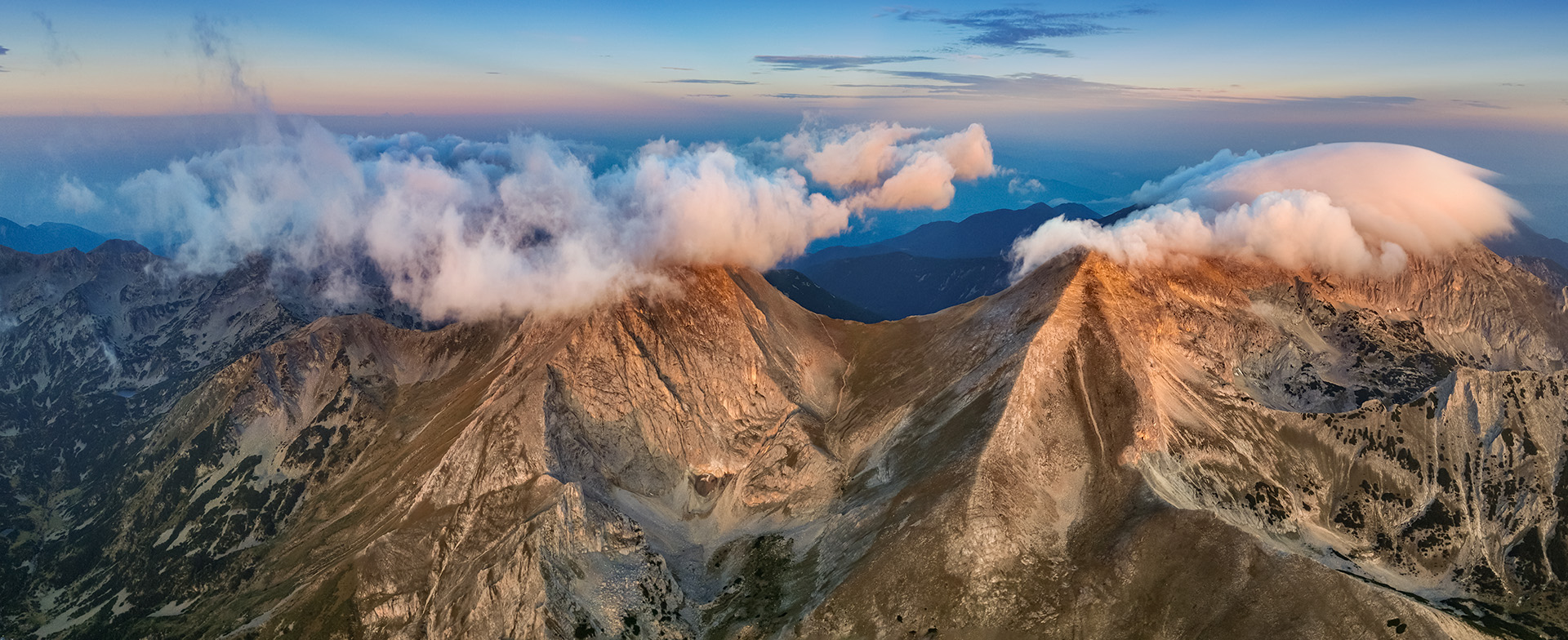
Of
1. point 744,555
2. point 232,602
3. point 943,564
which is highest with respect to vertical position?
point 943,564

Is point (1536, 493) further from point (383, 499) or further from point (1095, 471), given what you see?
point (383, 499)

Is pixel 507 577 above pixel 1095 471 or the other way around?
the other way around

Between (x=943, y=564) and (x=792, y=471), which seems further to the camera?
(x=792, y=471)

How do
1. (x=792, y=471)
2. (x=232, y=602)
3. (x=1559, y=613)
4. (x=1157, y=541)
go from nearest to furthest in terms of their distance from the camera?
(x=1157, y=541) < (x=1559, y=613) < (x=232, y=602) < (x=792, y=471)

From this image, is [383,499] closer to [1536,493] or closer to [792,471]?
[792,471]

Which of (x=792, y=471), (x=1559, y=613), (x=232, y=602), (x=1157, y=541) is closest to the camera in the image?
(x=1157, y=541)

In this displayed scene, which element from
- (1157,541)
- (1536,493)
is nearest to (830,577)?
(1157,541)

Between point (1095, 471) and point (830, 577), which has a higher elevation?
point (1095, 471)

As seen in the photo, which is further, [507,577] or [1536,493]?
[1536,493]

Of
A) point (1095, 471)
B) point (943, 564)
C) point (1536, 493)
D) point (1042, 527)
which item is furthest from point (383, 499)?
point (1536, 493)
